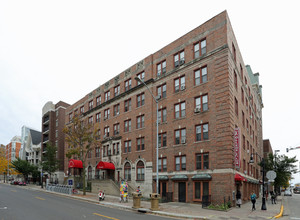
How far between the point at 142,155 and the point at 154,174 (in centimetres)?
343

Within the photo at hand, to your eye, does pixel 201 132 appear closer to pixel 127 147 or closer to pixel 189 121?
pixel 189 121

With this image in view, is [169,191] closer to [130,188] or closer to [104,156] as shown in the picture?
[130,188]

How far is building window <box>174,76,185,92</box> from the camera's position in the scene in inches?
1180

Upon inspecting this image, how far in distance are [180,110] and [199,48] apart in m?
7.13

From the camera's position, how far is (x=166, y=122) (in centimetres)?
3103

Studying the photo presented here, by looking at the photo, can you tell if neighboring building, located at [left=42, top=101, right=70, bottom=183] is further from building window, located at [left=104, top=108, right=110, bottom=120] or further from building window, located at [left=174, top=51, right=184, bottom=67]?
building window, located at [left=174, top=51, right=184, bottom=67]

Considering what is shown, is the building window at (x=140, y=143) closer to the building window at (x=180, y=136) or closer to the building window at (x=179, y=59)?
the building window at (x=180, y=136)

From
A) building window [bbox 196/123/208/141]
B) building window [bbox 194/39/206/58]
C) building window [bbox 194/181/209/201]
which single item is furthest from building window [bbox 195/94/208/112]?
building window [bbox 194/181/209/201]

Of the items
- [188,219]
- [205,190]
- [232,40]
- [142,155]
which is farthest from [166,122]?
[188,219]

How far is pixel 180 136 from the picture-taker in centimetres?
2902

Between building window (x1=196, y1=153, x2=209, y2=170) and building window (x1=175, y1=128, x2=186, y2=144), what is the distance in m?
2.51

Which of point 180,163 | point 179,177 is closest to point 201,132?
point 180,163

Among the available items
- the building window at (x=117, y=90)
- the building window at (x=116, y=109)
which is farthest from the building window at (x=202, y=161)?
the building window at (x=117, y=90)

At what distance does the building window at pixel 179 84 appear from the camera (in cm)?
2996
